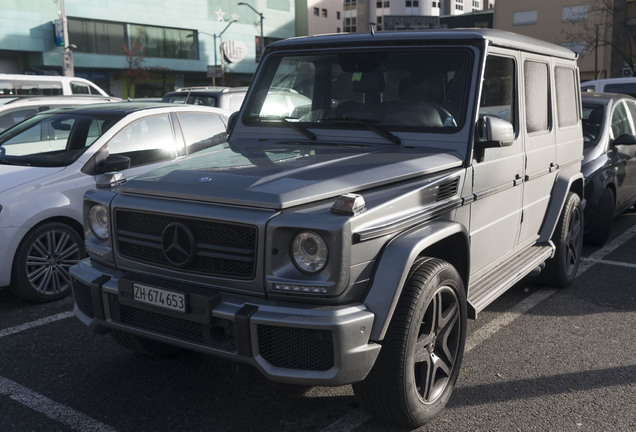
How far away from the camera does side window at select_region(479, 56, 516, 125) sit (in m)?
4.30

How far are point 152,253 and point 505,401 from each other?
2149 mm

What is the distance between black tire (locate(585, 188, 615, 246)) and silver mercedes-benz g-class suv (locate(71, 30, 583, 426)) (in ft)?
8.75

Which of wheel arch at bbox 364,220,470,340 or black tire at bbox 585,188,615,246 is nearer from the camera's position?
wheel arch at bbox 364,220,470,340

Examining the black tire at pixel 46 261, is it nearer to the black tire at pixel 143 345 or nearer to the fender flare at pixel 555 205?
the black tire at pixel 143 345

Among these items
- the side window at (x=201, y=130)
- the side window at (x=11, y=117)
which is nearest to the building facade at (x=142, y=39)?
the side window at (x=11, y=117)

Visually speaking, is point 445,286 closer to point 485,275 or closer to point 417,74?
point 485,275

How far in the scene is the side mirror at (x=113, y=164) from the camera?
19.5 ft

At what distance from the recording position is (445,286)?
3.54 meters

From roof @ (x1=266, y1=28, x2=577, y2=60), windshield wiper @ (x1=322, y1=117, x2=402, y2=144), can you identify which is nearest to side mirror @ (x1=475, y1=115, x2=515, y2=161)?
windshield wiper @ (x1=322, y1=117, x2=402, y2=144)

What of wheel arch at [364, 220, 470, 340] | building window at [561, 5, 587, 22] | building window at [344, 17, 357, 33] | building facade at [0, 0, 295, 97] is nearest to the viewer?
wheel arch at [364, 220, 470, 340]

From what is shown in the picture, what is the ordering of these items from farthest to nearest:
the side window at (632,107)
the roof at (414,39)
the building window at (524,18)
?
1. the building window at (524,18)
2. the side window at (632,107)
3. the roof at (414,39)

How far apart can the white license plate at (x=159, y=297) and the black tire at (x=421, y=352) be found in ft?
3.15

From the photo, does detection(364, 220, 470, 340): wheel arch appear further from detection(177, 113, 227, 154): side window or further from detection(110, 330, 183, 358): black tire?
detection(177, 113, 227, 154): side window

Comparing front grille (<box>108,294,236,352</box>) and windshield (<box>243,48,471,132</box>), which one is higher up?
windshield (<box>243,48,471,132</box>)
